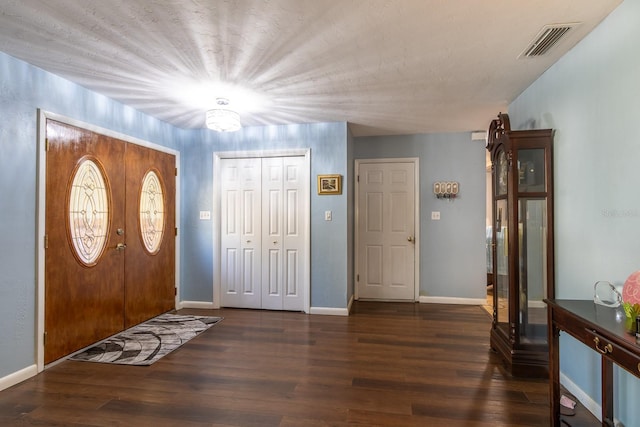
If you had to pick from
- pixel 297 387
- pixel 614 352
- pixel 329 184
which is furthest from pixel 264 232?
pixel 614 352

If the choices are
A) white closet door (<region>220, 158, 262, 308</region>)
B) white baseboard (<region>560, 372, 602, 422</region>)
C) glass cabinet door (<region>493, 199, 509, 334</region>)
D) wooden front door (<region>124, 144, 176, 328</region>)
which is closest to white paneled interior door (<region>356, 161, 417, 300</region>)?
white closet door (<region>220, 158, 262, 308</region>)

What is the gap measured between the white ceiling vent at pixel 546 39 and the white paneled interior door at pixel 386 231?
2.51 m

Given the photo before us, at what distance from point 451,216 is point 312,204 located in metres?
2.08

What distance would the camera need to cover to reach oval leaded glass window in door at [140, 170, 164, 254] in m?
3.75

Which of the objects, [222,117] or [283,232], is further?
[283,232]

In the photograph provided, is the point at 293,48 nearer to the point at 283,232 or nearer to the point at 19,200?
the point at 19,200

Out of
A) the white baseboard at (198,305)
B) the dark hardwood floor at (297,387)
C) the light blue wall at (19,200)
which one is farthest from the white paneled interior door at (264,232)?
the light blue wall at (19,200)

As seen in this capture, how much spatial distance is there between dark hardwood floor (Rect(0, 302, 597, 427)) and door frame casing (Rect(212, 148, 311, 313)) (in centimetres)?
83

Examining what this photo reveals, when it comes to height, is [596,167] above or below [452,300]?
above

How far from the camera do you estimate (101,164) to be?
3182mm

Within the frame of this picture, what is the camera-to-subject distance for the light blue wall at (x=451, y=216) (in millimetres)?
4625

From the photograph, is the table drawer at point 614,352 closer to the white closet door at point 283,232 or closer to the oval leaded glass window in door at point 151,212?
the white closet door at point 283,232

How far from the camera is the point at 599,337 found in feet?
4.75

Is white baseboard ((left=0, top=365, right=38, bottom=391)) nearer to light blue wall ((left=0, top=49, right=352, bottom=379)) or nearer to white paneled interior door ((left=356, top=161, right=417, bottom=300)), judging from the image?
light blue wall ((left=0, top=49, right=352, bottom=379))
